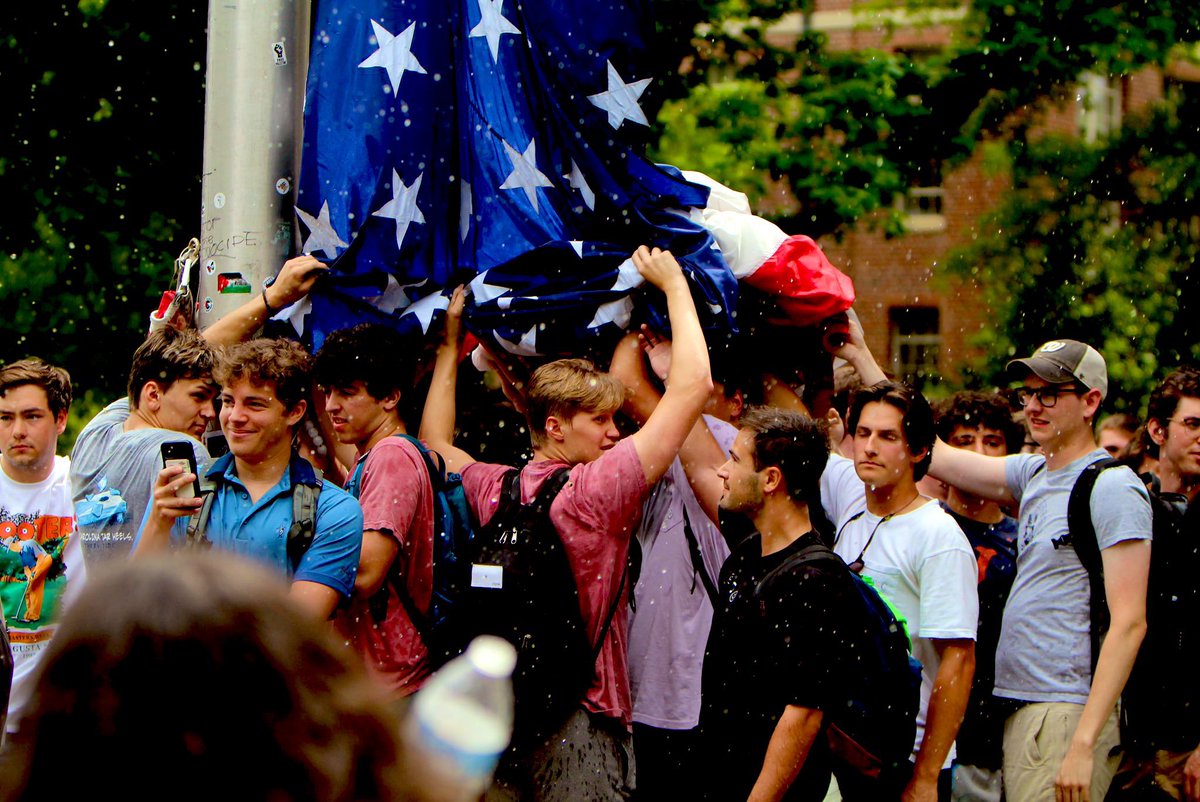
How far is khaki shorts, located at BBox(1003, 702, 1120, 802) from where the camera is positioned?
16.6 feet

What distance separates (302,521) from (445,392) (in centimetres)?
100

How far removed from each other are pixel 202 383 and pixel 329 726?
12.7 feet

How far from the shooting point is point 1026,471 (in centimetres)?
570

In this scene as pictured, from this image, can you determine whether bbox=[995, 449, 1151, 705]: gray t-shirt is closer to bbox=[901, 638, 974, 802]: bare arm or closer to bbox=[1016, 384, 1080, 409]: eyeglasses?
bbox=[1016, 384, 1080, 409]: eyeglasses

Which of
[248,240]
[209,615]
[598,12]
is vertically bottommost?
[248,240]

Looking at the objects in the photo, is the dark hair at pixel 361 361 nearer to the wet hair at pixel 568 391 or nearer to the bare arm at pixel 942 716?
the wet hair at pixel 568 391

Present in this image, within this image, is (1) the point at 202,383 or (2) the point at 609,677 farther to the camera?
(1) the point at 202,383

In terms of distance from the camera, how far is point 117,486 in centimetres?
491

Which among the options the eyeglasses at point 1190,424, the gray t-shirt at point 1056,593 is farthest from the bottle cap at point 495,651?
the eyeglasses at point 1190,424

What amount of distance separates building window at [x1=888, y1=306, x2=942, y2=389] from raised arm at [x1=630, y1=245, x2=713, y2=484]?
73.7 ft

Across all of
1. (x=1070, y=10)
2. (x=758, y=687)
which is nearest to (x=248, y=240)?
(x=758, y=687)

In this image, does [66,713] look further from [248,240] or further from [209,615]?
[248,240]

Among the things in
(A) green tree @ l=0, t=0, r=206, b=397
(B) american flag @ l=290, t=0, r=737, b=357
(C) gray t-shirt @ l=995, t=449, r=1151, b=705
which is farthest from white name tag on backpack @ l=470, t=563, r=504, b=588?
(A) green tree @ l=0, t=0, r=206, b=397

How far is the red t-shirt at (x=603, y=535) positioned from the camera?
433 centimetres
